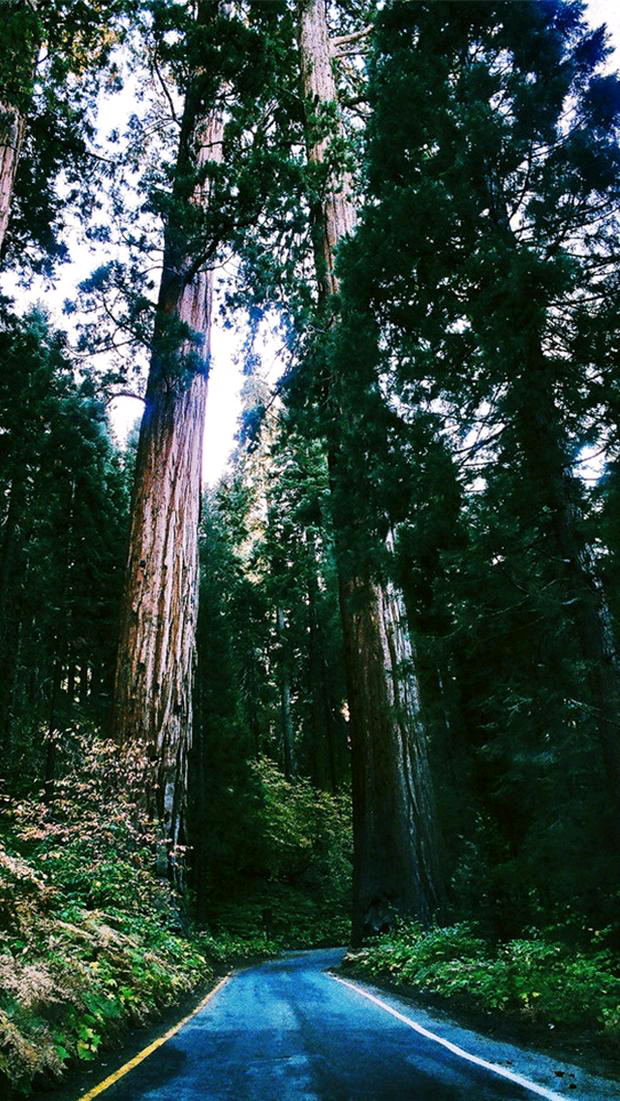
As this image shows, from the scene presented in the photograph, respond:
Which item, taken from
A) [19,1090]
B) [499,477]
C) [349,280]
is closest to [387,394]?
[349,280]

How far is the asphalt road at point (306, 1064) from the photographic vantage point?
286 centimetres

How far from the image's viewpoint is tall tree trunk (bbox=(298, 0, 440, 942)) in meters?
8.32

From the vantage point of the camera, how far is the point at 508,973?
17.7 ft

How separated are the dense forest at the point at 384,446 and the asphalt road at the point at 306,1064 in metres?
0.55

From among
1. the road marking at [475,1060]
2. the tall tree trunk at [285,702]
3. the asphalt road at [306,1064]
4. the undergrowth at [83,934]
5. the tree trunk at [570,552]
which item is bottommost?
the road marking at [475,1060]

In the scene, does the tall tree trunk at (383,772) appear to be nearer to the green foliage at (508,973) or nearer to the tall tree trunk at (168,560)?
the green foliage at (508,973)

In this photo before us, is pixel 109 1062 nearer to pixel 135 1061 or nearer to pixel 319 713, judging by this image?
pixel 135 1061

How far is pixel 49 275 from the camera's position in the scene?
→ 36.7 ft

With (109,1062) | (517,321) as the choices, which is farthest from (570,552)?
(109,1062)

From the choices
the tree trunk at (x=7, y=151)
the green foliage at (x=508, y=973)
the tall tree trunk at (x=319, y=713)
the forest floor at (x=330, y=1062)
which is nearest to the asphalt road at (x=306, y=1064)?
the forest floor at (x=330, y=1062)

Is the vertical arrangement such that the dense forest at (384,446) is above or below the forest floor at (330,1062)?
above

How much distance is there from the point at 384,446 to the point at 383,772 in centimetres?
488

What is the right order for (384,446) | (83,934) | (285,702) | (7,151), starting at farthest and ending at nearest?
(285,702)
(7,151)
(384,446)
(83,934)

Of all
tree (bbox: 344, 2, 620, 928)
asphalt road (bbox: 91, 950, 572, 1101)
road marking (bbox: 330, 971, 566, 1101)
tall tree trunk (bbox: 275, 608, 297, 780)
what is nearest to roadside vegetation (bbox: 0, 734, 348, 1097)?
asphalt road (bbox: 91, 950, 572, 1101)
